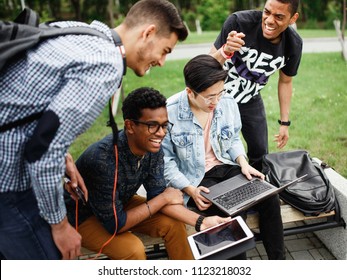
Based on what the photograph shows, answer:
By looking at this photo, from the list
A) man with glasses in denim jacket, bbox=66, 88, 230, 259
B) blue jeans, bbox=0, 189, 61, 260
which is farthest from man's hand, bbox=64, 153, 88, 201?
blue jeans, bbox=0, 189, 61, 260

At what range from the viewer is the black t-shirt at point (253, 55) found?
3344 millimetres

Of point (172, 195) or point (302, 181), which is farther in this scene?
point (302, 181)

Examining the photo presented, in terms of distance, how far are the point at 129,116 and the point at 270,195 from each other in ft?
3.40

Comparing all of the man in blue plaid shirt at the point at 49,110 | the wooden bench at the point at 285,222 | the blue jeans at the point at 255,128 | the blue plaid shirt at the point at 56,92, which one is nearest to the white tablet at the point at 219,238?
the wooden bench at the point at 285,222

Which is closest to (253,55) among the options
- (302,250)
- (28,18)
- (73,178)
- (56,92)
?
(302,250)

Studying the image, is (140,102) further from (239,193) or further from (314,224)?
(314,224)

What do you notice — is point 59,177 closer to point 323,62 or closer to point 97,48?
point 97,48

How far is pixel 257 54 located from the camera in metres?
3.36

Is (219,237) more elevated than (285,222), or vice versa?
(219,237)

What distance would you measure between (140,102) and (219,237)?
90cm

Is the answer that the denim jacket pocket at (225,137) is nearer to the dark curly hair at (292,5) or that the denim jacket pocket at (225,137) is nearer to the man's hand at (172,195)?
the man's hand at (172,195)

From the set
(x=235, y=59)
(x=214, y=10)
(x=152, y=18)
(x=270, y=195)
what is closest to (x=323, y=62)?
(x=235, y=59)

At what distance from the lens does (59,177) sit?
162cm

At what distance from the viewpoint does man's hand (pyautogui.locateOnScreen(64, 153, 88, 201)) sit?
85.4 inches
